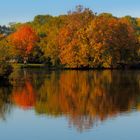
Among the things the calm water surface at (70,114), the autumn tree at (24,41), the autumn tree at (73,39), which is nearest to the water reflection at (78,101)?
the calm water surface at (70,114)

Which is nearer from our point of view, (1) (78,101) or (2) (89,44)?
(1) (78,101)

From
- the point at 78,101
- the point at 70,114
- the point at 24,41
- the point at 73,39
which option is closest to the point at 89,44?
the point at 73,39

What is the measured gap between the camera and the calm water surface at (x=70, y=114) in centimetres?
1969

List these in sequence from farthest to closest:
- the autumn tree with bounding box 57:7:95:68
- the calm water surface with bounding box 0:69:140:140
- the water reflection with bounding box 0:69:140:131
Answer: the autumn tree with bounding box 57:7:95:68
the water reflection with bounding box 0:69:140:131
the calm water surface with bounding box 0:69:140:140

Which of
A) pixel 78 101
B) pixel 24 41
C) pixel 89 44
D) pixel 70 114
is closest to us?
pixel 70 114

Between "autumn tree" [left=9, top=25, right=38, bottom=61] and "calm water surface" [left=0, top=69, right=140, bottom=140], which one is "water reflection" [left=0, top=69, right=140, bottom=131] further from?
"autumn tree" [left=9, top=25, right=38, bottom=61]

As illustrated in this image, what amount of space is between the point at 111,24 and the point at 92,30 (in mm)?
3992

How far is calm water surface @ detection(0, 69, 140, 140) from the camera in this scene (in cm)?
1969

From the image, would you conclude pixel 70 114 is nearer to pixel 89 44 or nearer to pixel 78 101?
pixel 78 101

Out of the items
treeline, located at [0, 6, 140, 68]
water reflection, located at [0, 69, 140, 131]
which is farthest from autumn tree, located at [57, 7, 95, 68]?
water reflection, located at [0, 69, 140, 131]

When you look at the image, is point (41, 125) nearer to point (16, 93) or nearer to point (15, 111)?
point (15, 111)

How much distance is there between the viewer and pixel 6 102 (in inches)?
1195

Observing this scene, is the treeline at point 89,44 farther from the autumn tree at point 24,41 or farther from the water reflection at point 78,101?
the water reflection at point 78,101

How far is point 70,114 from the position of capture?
2512 centimetres
